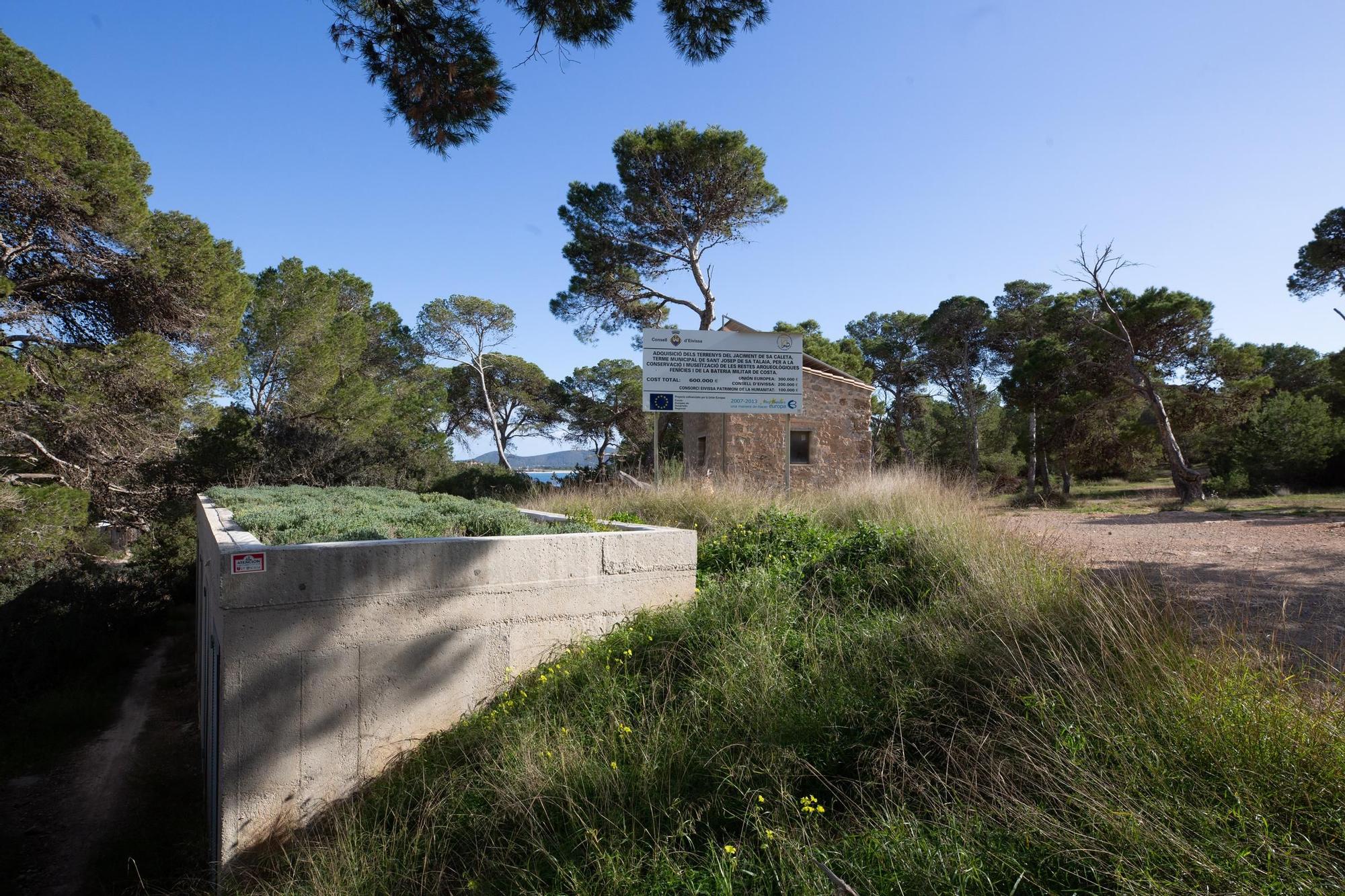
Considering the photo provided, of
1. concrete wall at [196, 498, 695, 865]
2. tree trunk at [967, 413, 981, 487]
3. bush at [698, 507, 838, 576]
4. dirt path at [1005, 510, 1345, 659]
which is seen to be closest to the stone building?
dirt path at [1005, 510, 1345, 659]

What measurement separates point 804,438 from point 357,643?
13745 mm

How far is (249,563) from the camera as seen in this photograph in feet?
12.0

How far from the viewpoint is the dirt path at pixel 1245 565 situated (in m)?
3.69

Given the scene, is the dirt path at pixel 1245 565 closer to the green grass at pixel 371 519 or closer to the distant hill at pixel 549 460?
the green grass at pixel 371 519

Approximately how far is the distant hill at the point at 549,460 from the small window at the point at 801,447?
24.4 feet

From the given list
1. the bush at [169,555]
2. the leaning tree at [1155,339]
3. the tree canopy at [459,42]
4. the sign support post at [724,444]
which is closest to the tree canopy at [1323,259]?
the leaning tree at [1155,339]

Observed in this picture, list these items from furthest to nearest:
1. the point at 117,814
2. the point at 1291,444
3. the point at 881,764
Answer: the point at 1291,444
the point at 117,814
the point at 881,764

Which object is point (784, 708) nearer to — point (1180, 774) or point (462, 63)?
point (1180, 774)

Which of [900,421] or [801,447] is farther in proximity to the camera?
[900,421]

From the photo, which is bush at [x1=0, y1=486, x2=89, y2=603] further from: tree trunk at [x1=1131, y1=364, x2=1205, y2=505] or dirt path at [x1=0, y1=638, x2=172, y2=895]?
tree trunk at [x1=1131, y1=364, x2=1205, y2=505]

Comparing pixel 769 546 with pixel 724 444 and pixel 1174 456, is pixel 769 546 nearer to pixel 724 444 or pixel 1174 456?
pixel 724 444

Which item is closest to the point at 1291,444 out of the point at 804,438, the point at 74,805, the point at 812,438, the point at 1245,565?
the point at 812,438

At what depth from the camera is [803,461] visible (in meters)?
16.8

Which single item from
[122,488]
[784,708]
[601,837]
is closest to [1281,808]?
[784,708]
